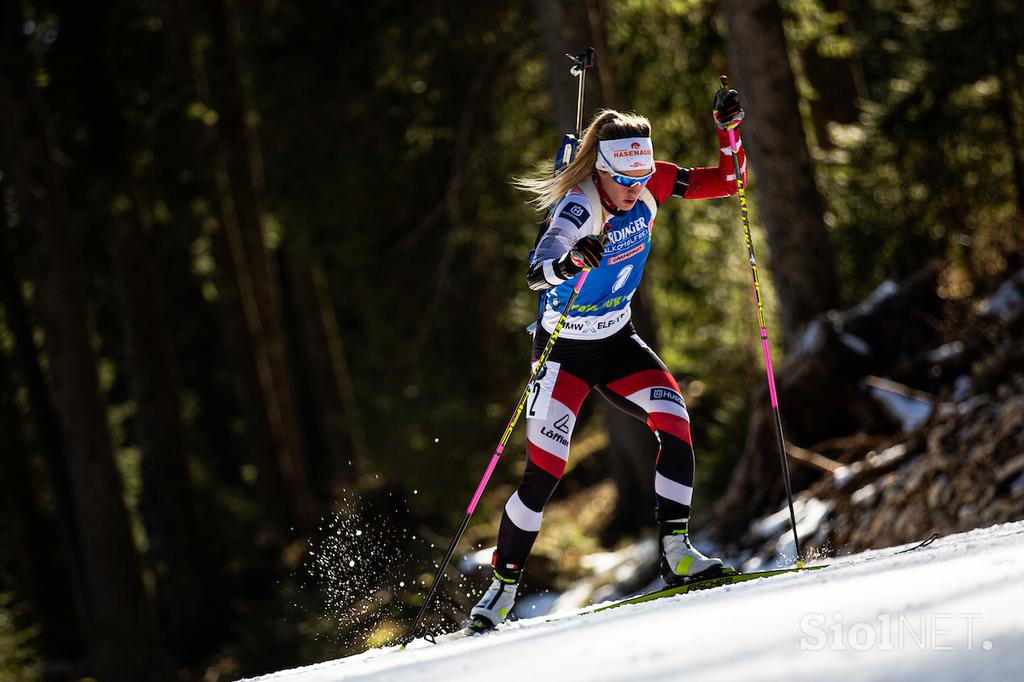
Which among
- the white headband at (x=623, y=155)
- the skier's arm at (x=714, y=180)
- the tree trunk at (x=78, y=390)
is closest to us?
the white headband at (x=623, y=155)

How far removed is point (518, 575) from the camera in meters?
5.39

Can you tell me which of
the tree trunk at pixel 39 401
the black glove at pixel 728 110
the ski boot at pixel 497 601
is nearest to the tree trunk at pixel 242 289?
the tree trunk at pixel 39 401

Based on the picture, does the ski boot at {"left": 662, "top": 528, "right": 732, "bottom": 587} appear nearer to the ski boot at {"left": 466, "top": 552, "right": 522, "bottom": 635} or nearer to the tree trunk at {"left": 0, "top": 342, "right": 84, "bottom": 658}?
the ski boot at {"left": 466, "top": 552, "right": 522, "bottom": 635}

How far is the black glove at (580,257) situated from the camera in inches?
191

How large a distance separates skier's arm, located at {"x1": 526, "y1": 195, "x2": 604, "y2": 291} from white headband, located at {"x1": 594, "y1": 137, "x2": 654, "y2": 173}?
0.21 meters

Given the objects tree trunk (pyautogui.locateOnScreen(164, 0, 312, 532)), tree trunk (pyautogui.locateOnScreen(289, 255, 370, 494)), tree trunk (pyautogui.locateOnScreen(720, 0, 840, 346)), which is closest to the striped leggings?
tree trunk (pyautogui.locateOnScreen(720, 0, 840, 346))

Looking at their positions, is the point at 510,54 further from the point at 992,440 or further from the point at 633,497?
the point at 992,440

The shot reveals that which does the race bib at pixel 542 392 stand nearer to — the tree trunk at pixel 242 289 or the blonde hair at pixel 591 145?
the blonde hair at pixel 591 145

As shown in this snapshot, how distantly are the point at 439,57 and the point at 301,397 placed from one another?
62.8ft

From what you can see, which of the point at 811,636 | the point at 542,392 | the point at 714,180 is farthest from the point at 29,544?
the point at 811,636

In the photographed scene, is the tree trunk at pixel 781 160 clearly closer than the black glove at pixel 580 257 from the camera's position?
No

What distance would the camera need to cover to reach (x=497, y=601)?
17.5 ft

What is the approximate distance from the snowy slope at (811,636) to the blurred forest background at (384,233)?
11.6ft

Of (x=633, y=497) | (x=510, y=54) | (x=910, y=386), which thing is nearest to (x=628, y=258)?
(x=910, y=386)
